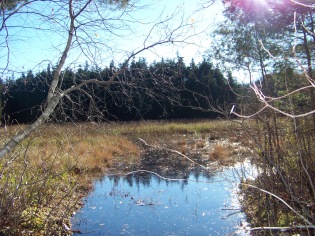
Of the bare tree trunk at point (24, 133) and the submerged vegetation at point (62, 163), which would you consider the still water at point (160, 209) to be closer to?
the submerged vegetation at point (62, 163)

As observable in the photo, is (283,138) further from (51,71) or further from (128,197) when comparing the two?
(128,197)

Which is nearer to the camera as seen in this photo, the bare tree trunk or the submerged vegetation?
the bare tree trunk

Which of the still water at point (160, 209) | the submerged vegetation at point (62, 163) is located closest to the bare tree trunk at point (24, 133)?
the submerged vegetation at point (62, 163)

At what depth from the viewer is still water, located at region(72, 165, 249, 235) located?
18.1 ft

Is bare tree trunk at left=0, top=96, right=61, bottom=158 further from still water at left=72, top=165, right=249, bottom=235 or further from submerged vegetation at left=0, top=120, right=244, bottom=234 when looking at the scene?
still water at left=72, top=165, right=249, bottom=235

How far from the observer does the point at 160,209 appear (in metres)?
6.46

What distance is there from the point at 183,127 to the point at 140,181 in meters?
11.4

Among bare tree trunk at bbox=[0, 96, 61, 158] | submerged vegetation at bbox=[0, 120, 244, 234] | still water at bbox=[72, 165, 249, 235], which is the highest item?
bare tree trunk at bbox=[0, 96, 61, 158]

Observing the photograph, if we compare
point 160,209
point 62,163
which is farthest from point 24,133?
point 62,163

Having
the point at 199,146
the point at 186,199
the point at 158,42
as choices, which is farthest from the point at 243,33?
the point at 199,146

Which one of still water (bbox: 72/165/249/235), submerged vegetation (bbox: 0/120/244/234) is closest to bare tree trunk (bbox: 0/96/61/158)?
submerged vegetation (bbox: 0/120/244/234)

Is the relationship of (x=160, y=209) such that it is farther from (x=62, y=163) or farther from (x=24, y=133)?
(x=24, y=133)

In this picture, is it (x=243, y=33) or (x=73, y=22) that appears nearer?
(x=73, y=22)

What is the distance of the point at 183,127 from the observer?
20109mm
